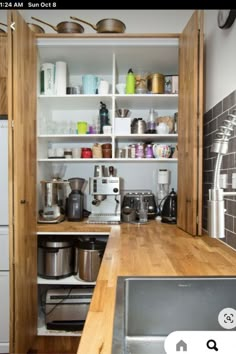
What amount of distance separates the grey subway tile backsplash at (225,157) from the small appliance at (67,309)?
44.6 inches

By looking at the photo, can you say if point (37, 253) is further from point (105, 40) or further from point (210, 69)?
point (210, 69)

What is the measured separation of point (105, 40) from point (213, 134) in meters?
1.05

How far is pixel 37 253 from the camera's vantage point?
207 centimetres

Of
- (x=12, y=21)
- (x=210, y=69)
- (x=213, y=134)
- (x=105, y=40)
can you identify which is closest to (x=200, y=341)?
(x=213, y=134)

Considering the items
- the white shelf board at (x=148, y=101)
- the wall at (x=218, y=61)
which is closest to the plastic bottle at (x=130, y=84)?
the white shelf board at (x=148, y=101)

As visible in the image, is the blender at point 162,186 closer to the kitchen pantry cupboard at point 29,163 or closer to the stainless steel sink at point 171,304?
the kitchen pantry cupboard at point 29,163

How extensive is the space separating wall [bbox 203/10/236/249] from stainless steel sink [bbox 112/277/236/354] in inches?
19.3

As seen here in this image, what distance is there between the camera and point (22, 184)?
171cm

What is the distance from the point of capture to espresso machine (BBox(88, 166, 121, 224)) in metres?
2.12

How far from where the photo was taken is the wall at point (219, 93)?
4.71 ft

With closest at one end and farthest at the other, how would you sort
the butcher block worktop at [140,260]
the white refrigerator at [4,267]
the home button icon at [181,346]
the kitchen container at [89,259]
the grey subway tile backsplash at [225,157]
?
the butcher block worktop at [140,260] < the home button icon at [181,346] < the grey subway tile backsplash at [225,157] < the white refrigerator at [4,267] < the kitchen container at [89,259]

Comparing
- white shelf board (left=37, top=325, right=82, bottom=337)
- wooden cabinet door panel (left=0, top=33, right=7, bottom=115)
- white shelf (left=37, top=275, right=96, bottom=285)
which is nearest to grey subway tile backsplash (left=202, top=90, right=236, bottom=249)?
white shelf (left=37, top=275, right=96, bottom=285)

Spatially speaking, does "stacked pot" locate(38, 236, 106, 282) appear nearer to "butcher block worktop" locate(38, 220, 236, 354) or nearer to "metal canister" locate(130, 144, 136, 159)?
"butcher block worktop" locate(38, 220, 236, 354)

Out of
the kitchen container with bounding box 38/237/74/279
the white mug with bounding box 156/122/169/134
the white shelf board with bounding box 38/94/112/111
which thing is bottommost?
the kitchen container with bounding box 38/237/74/279
